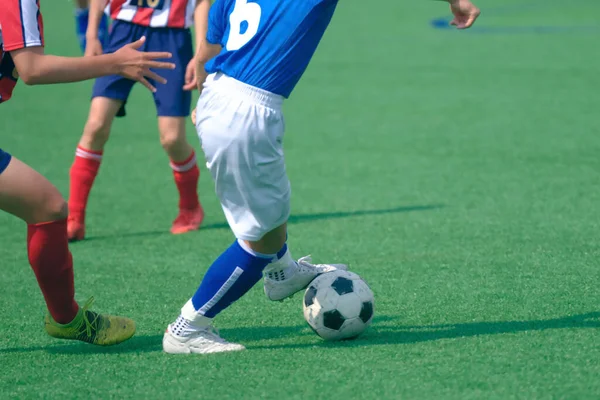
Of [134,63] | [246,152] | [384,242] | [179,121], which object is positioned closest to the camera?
[246,152]

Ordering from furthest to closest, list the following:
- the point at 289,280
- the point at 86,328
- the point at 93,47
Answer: the point at 93,47 → the point at 289,280 → the point at 86,328

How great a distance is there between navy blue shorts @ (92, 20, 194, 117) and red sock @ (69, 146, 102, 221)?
0.37 metres

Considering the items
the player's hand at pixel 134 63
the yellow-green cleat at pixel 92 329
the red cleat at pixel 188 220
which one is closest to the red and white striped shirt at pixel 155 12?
the red cleat at pixel 188 220

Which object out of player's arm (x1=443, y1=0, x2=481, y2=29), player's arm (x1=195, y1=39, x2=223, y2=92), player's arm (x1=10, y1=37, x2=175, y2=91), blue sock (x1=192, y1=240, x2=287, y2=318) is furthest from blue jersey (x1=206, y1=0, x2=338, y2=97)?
blue sock (x1=192, y1=240, x2=287, y2=318)

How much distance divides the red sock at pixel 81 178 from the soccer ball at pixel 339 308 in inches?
101

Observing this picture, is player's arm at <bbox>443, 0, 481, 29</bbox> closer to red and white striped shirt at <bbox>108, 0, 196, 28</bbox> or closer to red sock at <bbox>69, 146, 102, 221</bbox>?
red and white striped shirt at <bbox>108, 0, 196, 28</bbox>

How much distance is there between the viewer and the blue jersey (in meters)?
4.06

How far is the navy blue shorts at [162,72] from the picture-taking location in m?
6.61

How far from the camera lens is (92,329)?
14.5 feet

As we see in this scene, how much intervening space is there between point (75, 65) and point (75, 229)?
2663mm

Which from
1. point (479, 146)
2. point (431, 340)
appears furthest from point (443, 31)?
point (431, 340)

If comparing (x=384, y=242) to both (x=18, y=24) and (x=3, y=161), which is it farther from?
(x=18, y=24)

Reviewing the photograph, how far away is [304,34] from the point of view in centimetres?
409

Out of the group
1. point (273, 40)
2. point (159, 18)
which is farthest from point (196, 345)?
point (159, 18)
